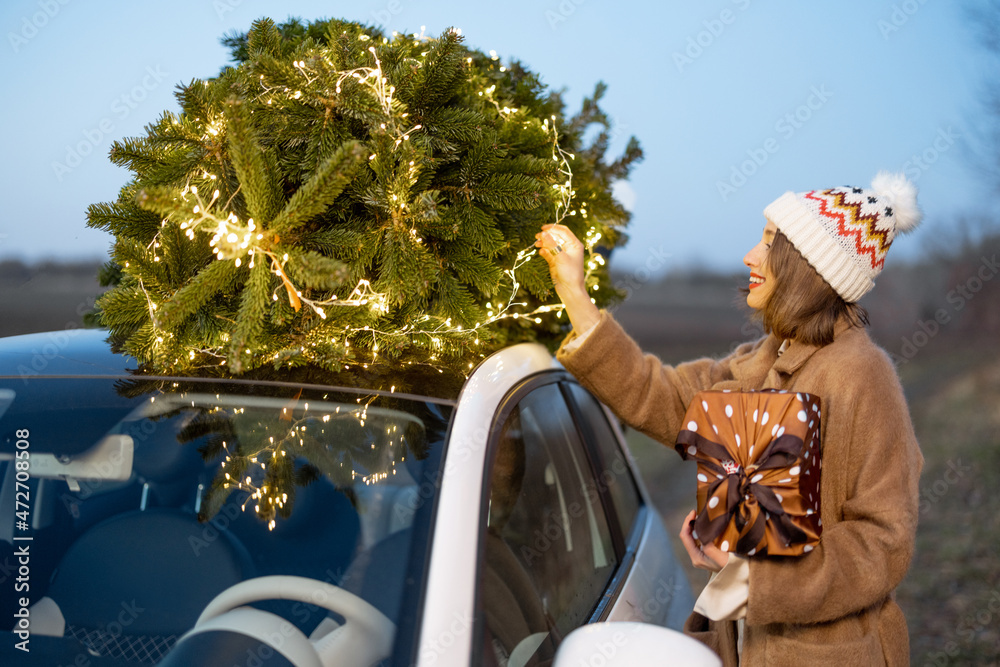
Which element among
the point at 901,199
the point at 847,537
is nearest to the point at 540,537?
the point at 847,537

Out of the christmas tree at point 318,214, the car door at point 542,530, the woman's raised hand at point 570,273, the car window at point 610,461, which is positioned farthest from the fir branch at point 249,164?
the car window at point 610,461

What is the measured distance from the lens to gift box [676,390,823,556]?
1.66 meters

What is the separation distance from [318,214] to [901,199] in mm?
1492

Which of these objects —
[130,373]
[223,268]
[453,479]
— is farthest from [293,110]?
[453,479]

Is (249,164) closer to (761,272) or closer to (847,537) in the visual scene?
(761,272)

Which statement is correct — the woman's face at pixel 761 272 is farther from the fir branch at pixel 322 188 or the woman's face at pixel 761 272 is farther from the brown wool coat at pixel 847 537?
the fir branch at pixel 322 188

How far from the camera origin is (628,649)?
139 centimetres

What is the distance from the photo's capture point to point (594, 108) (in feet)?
10.4

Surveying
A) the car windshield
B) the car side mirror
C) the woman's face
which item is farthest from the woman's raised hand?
the car side mirror

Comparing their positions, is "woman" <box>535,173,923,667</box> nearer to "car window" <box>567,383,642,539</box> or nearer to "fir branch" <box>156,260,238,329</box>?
"car window" <box>567,383,642,539</box>

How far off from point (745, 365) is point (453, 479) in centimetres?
111

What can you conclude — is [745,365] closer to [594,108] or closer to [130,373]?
[594,108]

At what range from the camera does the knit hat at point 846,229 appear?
1956 mm

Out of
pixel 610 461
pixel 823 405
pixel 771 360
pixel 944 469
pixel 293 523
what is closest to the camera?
pixel 293 523
